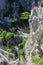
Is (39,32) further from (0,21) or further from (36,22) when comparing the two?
(0,21)

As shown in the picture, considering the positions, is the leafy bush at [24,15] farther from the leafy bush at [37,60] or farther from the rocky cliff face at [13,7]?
the leafy bush at [37,60]

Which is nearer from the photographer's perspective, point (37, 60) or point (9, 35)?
point (37, 60)

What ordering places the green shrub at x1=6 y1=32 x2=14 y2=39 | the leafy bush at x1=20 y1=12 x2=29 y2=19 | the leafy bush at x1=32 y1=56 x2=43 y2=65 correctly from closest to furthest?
the leafy bush at x1=32 y1=56 x2=43 y2=65, the green shrub at x1=6 y1=32 x2=14 y2=39, the leafy bush at x1=20 y1=12 x2=29 y2=19

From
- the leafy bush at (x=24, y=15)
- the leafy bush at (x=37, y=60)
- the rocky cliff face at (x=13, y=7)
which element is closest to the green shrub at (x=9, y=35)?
the leafy bush at (x=24, y=15)

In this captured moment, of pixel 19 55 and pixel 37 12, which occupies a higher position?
pixel 37 12

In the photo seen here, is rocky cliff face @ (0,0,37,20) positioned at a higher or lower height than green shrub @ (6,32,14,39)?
higher

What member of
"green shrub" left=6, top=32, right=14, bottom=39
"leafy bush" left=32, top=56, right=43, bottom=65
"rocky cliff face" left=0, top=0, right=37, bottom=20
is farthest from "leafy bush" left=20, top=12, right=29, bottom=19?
"leafy bush" left=32, top=56, right=43, bottom=65

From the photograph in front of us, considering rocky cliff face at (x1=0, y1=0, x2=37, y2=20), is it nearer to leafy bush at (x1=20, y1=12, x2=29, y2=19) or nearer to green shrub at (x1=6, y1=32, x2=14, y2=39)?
leafy bush at (x1=20, y1=12, x2=29, y2=19)

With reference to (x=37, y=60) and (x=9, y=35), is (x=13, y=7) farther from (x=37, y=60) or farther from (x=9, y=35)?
(x=37, y=60)

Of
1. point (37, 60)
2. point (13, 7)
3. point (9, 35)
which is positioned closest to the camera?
point (37, 60)

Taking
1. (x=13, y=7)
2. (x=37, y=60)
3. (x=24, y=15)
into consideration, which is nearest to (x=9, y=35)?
(x=24, y=15)

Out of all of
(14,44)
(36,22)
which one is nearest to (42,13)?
(36,22)
